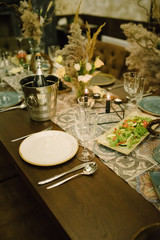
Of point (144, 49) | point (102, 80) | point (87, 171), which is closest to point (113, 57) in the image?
point (102, 80)

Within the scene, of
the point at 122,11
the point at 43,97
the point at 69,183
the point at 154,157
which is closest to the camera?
the point at 69,183

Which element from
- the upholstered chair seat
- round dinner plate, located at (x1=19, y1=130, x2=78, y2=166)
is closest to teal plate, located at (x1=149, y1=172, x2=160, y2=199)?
round dinner plate, located at (x1=19, y1=130, x2=78, y2=166)

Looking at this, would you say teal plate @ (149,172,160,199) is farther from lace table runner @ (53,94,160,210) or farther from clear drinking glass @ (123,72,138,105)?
clear drinking glass @ (123,72,138,105)

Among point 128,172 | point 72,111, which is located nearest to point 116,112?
point 72,111

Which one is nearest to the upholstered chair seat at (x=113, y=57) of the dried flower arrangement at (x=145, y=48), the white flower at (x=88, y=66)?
the dried flower arrangement at (x=145, y=48)

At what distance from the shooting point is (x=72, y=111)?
139 centimetres

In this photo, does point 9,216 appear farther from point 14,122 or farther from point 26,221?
point 14,122

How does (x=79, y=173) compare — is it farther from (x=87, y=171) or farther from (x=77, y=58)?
(x=77, y=58)

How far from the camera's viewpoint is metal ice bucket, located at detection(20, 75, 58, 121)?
3.84 ft

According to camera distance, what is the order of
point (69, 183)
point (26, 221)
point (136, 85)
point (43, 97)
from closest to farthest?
1. point (69, 183)
2. point (26, 221)
3. point (43, 97)
4. point (136, 85)

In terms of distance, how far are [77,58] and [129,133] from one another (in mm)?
573

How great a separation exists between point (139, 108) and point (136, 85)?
5.8 inches

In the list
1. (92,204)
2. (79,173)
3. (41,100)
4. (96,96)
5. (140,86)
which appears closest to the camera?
(92,204)

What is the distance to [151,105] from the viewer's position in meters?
1.41
